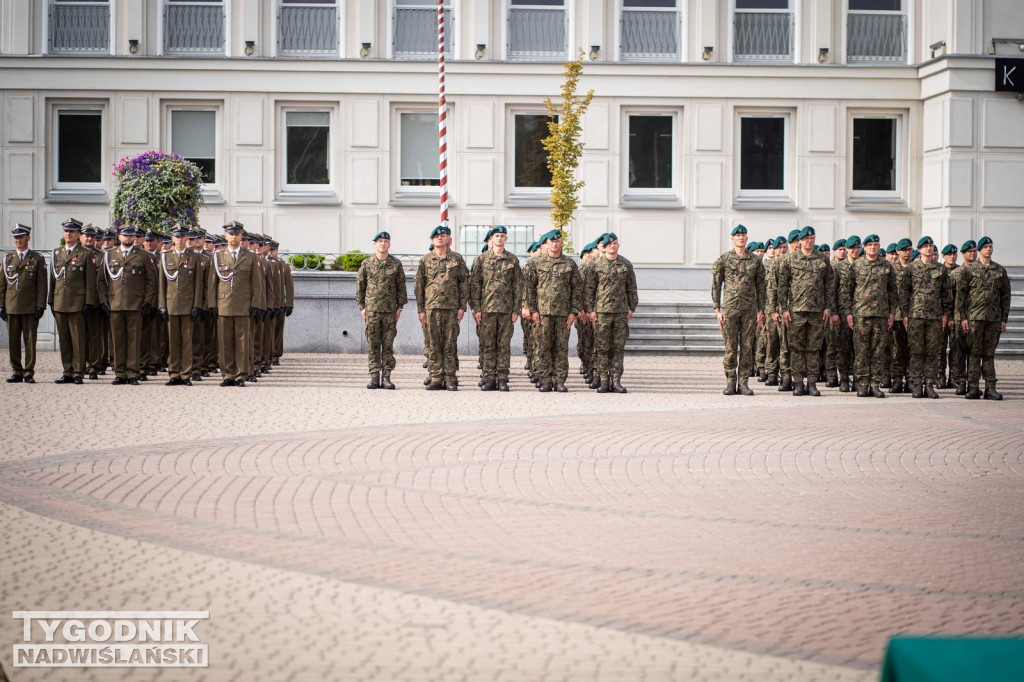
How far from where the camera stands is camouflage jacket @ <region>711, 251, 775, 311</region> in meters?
16.9

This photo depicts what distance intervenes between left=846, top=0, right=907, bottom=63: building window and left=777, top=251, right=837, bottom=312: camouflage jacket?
1601cm

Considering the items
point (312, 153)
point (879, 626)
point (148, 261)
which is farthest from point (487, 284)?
point (312, 153)

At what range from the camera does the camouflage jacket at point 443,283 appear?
1756 cm

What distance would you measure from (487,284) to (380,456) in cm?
760

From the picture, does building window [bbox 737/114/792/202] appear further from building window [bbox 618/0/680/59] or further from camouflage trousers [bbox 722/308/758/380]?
camouflage trousers [bbox 722/308/758/380]

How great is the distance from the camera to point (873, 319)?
680 inches

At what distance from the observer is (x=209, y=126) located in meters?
31.3

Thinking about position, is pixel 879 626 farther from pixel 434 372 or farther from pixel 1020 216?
pixel 1020 216

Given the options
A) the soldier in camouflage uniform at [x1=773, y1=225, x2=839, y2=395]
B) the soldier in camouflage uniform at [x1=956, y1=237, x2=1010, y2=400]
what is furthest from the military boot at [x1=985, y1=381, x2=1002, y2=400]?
the soldier in camouflage uniform at [x1=773, y1=225, x2=839, y2=395]

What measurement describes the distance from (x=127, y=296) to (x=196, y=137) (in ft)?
48.5

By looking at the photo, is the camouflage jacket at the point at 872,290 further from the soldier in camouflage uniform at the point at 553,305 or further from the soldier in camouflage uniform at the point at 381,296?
the soldier in camouflage uniform at the point at 381,296

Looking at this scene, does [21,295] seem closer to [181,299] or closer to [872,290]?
[181,299]

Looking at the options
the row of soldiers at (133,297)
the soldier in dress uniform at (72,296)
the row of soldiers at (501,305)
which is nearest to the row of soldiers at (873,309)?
the row of soldiers at (501,305)

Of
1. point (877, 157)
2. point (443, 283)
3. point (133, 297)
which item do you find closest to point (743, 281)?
point (443, 283)
